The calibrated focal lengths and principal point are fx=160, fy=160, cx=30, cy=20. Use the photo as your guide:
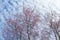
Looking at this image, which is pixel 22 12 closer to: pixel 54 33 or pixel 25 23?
pixel 25 23

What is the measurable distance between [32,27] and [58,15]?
0.59 feet

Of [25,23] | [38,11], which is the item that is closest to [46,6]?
[38,11]

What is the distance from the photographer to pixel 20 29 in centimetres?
96

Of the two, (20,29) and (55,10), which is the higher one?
(55,10)

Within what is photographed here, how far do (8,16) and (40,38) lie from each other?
234mm

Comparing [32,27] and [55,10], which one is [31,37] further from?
Answer: [55,10]

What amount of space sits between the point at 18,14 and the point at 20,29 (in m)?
0.09

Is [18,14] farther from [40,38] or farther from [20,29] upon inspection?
[40,38]

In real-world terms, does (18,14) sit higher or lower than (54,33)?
higher

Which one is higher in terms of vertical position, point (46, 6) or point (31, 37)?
point (46, 6)

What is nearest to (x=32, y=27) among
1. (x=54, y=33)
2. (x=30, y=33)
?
(x=30, y=33)

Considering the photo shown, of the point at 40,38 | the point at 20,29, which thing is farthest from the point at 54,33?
the point at 20,29

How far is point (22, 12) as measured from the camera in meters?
0.97

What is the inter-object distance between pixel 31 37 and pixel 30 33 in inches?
1.0
